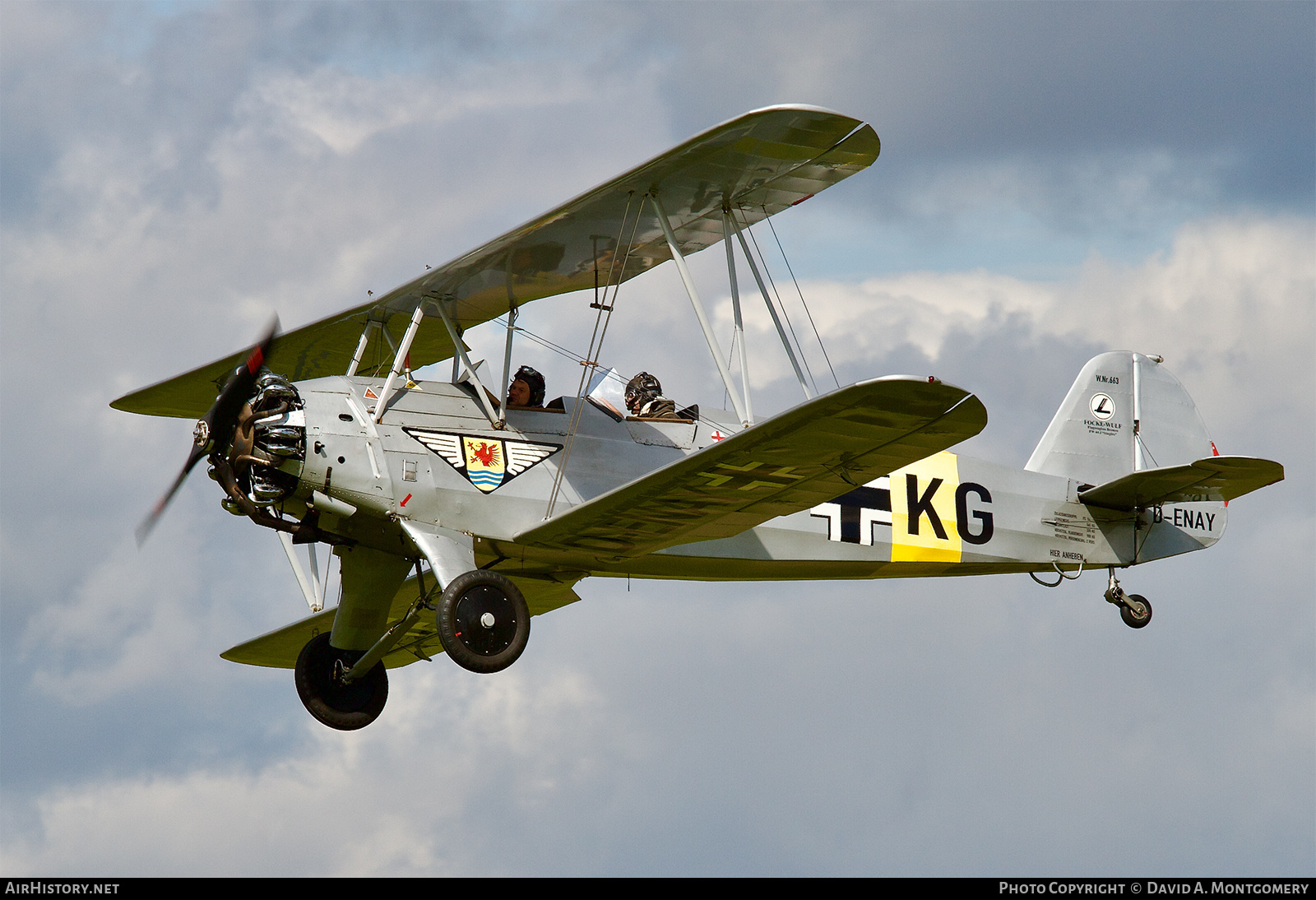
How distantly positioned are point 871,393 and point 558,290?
4.71 m

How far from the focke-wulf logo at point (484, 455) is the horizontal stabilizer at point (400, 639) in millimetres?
2058

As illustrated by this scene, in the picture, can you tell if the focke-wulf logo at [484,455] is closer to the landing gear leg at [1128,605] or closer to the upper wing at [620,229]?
the upper wing at [620,229]

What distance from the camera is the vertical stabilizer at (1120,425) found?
16.7m

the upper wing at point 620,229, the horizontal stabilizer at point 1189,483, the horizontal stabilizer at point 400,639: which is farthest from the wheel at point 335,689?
the horizontal stabilizer at point 1189,483

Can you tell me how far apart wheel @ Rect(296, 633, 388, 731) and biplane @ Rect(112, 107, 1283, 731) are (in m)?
0.02

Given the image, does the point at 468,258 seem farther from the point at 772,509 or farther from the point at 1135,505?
the point at 1135,505

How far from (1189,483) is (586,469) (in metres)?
6.05

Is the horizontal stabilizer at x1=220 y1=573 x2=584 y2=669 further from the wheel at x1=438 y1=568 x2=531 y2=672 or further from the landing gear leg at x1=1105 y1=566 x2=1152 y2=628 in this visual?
the landing gear leg at x1=1105 y1=566 x2=1152 y2=628

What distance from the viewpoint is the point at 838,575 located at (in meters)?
14.8

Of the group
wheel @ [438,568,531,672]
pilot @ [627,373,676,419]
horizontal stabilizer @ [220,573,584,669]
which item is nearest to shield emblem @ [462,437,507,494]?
wheel @ [438,568,531,672]

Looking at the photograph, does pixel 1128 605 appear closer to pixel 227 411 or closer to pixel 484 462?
pixel 484 462

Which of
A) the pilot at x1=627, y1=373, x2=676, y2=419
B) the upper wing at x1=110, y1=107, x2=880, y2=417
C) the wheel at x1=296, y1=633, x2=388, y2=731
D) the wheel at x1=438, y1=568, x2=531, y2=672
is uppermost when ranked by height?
the upper wing at x1=110, y1=107, x2=880, y2=417

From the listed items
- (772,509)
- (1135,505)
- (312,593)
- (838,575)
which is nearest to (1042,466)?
(1135,505)

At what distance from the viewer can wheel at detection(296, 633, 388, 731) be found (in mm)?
13586
